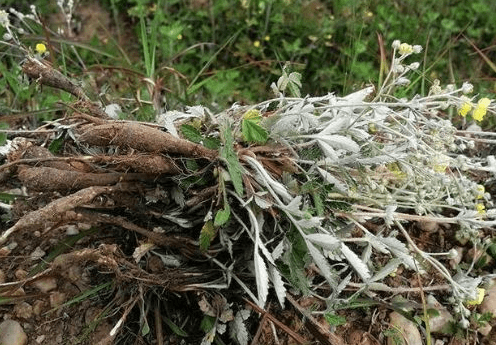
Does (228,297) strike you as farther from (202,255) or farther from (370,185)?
(370,185)

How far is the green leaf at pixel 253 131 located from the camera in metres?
1.60

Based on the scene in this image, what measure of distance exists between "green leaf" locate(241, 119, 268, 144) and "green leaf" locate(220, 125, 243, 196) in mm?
47

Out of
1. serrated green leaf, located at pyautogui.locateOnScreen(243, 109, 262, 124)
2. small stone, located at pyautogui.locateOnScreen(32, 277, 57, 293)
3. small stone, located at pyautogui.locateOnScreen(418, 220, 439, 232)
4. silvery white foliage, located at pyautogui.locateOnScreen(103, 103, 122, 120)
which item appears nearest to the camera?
serrated green leaf, located at pyautogui.locateOnScreen(243, 109, 262, 124)

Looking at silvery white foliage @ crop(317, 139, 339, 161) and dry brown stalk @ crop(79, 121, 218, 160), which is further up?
dry brown stalk @ crop(79, 121, 218, 160)

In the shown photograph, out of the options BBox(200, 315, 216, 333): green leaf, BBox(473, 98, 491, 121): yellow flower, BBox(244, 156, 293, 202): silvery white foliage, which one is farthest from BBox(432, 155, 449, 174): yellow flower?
BBox(200, 315, 216, 333): green leaf

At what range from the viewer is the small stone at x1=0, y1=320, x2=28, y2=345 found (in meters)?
1.75

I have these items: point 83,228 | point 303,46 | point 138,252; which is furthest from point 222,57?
point 138,252

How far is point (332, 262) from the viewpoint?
1.91 metres

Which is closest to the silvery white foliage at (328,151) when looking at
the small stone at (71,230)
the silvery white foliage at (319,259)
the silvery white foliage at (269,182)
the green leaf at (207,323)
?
the silvery white foliage at (269,182)

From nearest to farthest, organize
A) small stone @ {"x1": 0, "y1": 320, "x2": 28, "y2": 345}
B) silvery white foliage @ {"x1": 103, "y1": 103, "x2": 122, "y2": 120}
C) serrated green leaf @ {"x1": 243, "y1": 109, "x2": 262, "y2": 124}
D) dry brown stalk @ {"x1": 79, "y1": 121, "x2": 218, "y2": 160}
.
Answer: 1. dry brown stalk @ {"x1": 79, "y1": 121, "x2": 218, "y2": 160}
2. serrated green leaf @ {"x1": 243, "y1": 109, "x2": 262, "y2": 124}
3. small stone @ {"x1": 0, "y1": 320, "x2": 28, "y2": 345}
4. silvery white foliage @ {"x1": 103, "y1": 103, "x2": 122, "y2": 120}

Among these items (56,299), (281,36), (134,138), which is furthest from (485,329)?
(281,36)

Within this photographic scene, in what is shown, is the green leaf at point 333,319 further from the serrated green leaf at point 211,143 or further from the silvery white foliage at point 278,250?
the serrated green leaf at point 211,143

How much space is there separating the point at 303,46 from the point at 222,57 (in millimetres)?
473

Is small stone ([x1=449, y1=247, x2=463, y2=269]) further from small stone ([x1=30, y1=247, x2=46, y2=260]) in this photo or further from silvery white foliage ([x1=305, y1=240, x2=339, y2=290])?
small stone ([x1=30, y1=247, x2=46, y2=260])
